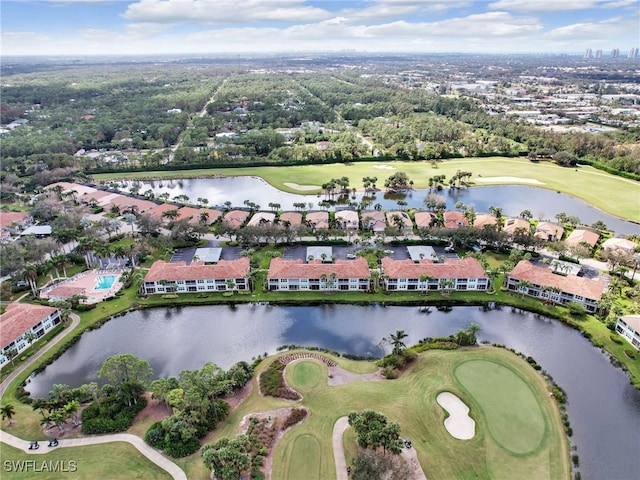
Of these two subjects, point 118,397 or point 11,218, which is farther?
point 11,218

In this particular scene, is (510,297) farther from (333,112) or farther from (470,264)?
(333,112)

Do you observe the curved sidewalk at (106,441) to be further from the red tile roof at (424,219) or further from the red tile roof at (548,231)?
the red tile roof at (548,231)

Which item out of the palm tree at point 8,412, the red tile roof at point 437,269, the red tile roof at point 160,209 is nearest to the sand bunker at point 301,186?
the red tile roof at point 160,209

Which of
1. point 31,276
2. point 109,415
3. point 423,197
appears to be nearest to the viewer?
point 109,415

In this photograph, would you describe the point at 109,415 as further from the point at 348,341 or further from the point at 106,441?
the point at 348,341

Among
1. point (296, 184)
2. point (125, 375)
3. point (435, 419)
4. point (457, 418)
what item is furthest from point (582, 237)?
point (125, 375)

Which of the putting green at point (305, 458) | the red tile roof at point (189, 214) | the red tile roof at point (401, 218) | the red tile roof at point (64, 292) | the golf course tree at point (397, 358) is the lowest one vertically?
the putting green at point (305, 458)

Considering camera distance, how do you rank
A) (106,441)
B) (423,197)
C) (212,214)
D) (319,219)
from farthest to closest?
1. (423,197)
2. (212,214)
3. (319,219)
4. (106,441)
